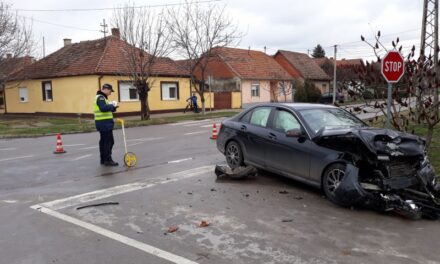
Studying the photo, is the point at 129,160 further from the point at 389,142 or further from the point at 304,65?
the point at 304,65

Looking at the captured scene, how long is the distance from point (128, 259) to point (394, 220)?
350 centimetres

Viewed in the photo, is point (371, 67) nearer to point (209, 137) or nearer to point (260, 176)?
point (260, 176)

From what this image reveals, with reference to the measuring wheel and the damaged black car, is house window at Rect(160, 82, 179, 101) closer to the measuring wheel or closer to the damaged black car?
the measuring wheel

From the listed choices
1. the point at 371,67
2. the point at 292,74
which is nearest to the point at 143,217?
the point at 371,67

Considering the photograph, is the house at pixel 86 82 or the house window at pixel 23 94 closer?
the house at pixel 86 82

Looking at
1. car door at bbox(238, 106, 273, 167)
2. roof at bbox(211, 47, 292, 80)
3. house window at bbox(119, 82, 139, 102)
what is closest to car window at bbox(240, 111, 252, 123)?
car door at bbox(238, 106, 273, 167)

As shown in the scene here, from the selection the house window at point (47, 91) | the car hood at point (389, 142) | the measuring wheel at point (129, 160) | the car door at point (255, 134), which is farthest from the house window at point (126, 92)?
the car hood at point (389, 142)

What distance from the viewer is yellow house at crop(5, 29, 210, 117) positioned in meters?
28.3

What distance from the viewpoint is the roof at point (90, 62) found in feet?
93.1

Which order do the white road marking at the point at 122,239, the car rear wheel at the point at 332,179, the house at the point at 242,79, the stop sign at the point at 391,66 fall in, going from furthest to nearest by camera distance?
the house at the point at 242,79 < the stop sign at the point at 391,66 < the car rear wheel at the point at 332,179 < the white road marking at the point at 122,239

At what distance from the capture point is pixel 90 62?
95.3ft

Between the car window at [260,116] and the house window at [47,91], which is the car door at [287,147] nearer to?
the car window at [260,116]

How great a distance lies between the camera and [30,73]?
33.3m

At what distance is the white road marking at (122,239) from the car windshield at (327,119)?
3.42m
